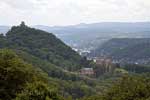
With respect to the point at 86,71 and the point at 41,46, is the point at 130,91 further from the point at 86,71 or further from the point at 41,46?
the point at 41,46

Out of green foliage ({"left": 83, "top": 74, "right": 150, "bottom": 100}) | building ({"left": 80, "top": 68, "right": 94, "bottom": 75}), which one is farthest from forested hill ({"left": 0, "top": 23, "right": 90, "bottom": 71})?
green foliage ({"left": 83, "top": 74, "right": 150, "bottom": 100})

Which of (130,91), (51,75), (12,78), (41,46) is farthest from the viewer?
(41,46)

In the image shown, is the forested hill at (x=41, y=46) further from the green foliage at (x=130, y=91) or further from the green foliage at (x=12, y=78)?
the green foliage at (x=130, y=91)

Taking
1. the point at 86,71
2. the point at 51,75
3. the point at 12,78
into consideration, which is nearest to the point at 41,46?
the point at 86,71

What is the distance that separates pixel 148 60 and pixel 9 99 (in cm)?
16553

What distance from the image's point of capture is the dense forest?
2819cm

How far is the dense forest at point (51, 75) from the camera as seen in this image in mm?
28188

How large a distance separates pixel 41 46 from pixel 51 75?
31.6 meters

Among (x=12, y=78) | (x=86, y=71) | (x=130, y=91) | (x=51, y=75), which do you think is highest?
(x=12, y=78)

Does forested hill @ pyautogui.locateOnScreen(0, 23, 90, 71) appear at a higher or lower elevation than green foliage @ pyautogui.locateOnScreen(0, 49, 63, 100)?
lower

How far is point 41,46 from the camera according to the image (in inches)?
5113

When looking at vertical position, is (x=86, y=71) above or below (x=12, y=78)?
below

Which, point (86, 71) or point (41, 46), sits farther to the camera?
point (41, 46)

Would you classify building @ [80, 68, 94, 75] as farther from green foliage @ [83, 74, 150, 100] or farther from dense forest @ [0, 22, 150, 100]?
green foliage @ [83, 74, 150, 100]
